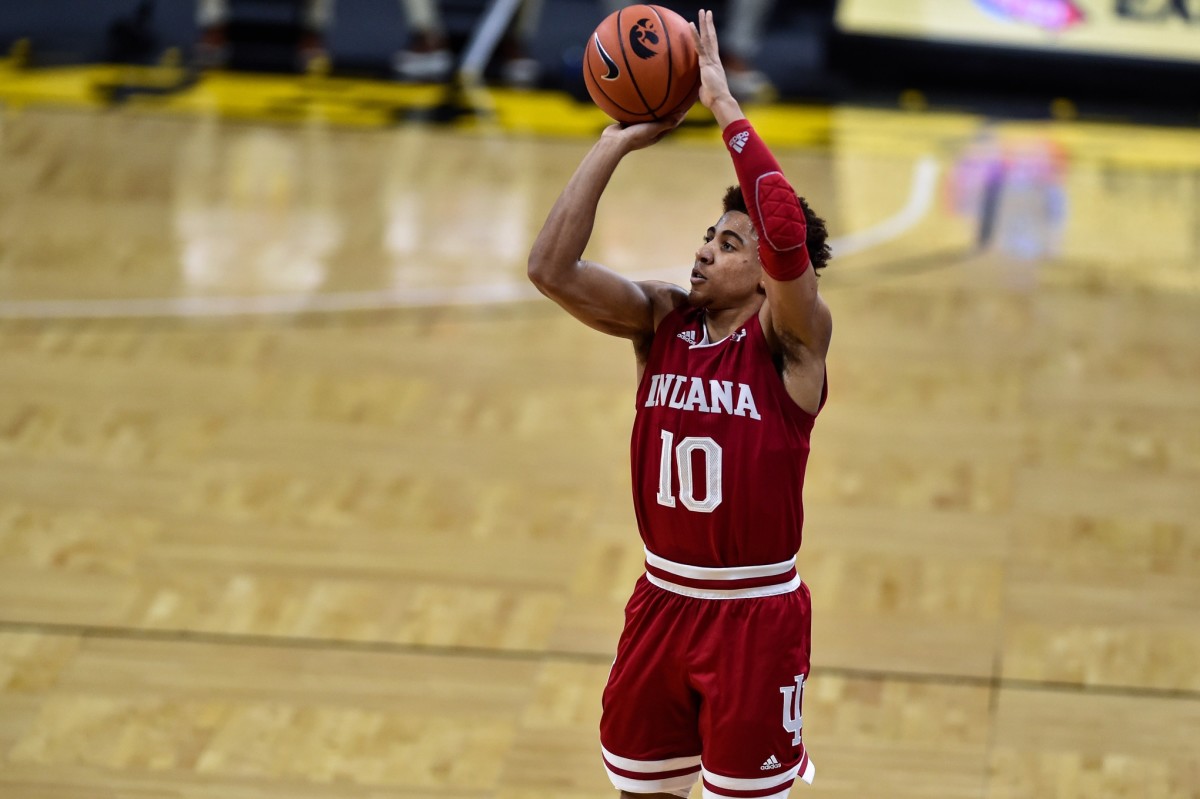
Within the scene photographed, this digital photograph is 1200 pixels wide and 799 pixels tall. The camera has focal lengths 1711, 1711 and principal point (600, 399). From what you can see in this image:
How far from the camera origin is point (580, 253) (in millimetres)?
4434

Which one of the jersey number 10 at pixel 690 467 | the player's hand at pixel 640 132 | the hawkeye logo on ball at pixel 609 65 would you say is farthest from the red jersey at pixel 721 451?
the hawkeye logo on ball at pixel 609 65

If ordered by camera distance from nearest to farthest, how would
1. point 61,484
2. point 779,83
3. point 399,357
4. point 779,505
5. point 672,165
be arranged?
point 779,505 → point 61,484 → point 399,357 → point 672,165 → point 779,83

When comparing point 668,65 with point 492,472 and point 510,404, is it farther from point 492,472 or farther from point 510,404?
point 510,404

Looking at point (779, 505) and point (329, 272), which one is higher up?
point (779, 505)

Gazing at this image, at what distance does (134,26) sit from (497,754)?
11128 mm

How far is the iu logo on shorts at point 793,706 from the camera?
442cm

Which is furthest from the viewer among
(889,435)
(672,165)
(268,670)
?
(672,165)

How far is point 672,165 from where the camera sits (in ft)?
42.5

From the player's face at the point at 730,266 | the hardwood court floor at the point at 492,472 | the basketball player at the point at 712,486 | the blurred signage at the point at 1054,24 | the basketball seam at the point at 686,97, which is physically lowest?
the hardwood court floor at the point at 492,472

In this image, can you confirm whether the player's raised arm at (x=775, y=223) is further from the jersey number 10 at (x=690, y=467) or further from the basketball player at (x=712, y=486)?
the jersey number 10 at (x=690, y=467)

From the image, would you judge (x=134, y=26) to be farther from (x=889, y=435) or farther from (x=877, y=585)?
(x=877, y=585)

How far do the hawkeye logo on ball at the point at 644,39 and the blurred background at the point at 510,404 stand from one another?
8.60 ft

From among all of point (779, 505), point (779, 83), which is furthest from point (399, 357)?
point (779, 83)

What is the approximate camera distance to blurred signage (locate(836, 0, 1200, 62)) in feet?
47.2
